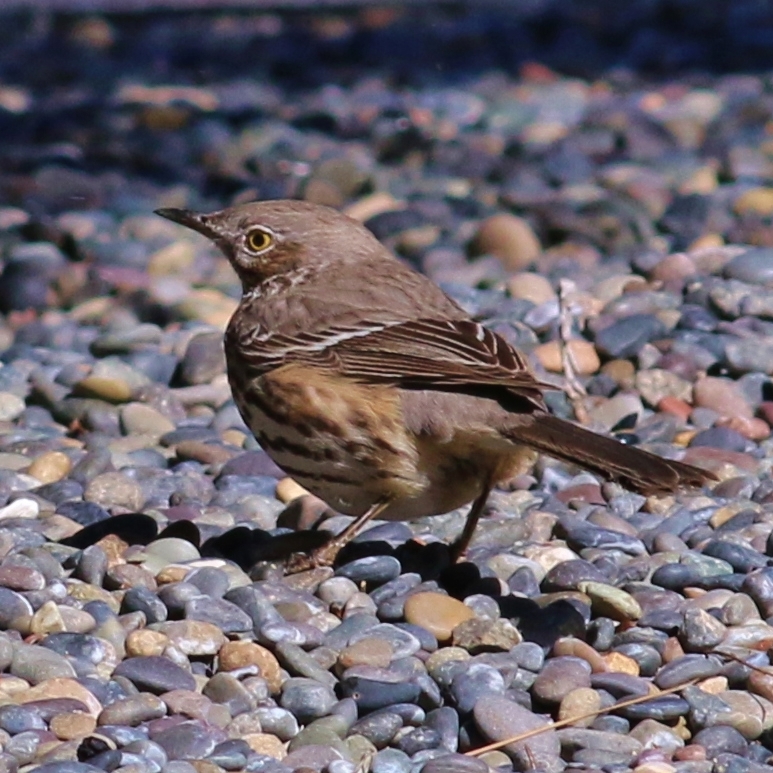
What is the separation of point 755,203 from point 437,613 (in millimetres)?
5376

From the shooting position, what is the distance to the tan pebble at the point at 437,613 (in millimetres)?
5320

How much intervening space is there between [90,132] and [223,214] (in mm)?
6209

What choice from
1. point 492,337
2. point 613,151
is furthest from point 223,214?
point 613,151

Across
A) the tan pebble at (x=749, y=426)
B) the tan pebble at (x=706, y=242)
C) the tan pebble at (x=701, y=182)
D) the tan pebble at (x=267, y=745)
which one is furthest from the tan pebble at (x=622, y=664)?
the tan pebble at (x=701, y=182)

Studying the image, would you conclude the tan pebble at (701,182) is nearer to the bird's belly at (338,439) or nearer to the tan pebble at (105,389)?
the tan pebble at (105,389)

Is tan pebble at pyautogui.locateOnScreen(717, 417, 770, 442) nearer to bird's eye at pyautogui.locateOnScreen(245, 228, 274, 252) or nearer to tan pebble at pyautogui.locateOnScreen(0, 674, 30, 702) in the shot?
bird's eye at pyautogui.locateOnScreen(245, 228, 274, 252)

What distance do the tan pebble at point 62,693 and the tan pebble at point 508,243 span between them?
5.06m

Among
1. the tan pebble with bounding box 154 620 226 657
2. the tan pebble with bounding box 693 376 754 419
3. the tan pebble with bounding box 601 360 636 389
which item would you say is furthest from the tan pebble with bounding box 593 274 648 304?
the tan pebble with bounding box 154 620 226 657

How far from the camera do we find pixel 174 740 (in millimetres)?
4559

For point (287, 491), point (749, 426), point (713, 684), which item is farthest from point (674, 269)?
point (713, 684)

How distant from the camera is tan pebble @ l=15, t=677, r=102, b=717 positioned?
15.6ft

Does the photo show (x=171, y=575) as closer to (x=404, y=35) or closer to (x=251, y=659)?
(x=251, y=659)

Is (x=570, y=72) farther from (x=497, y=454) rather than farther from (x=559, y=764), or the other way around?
(x=559, y=764)

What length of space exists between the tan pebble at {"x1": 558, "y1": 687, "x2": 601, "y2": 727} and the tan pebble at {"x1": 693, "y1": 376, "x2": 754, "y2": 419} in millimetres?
2664
